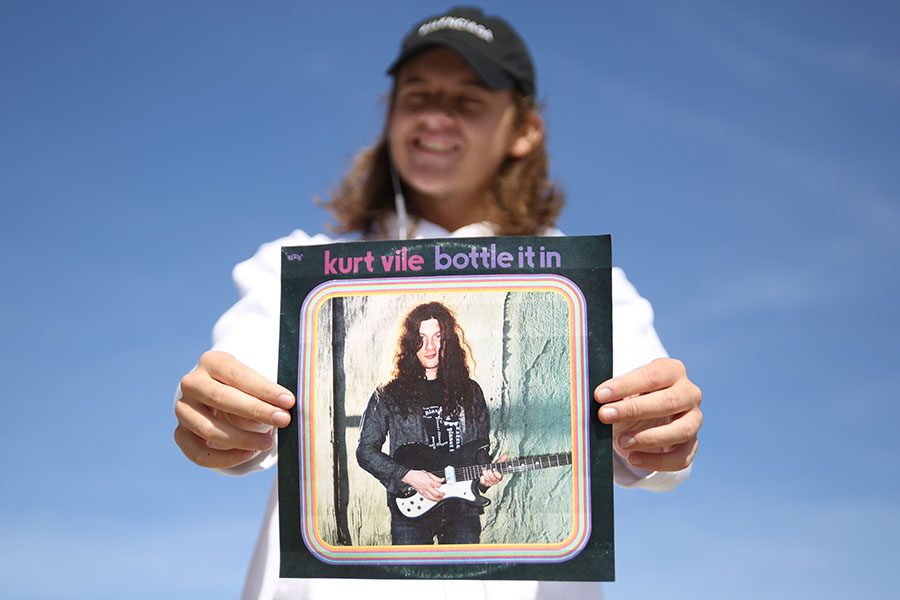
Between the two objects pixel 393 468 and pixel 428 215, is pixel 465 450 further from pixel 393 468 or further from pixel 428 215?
pixel 428 215

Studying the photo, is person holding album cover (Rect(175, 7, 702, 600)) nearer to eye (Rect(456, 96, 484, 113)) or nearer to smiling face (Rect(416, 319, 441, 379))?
eye (Rect(456, 96, 484, 113))

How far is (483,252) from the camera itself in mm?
A: 1538

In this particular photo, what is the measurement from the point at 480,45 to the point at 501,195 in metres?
0.47

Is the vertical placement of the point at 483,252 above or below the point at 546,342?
above

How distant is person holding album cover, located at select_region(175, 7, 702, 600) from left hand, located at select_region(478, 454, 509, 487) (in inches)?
9.1

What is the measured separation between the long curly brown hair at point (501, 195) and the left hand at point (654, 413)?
952 millimetres

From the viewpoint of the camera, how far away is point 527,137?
259 cm

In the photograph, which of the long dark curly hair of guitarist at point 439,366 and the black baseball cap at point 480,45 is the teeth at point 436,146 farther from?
the long dark curly hair of guitarist at point 439,366

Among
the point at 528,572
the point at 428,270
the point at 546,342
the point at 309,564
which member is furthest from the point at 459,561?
the point at 428,270

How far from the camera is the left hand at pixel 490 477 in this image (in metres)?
1.50

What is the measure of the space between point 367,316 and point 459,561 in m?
0.51

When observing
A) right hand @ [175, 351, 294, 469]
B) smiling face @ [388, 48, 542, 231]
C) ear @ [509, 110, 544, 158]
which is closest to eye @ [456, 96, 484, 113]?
smiling face @ [388, 48, 542, 231]

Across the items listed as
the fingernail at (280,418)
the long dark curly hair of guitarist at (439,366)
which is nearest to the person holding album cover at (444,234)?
the fingernail at (280,418)

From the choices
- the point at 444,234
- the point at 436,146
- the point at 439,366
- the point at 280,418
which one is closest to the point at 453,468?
the point at 439,366
